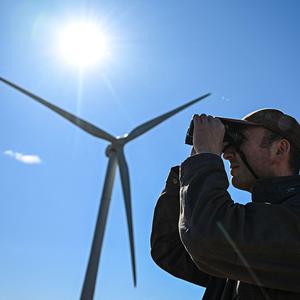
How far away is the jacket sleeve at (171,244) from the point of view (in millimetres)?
4504

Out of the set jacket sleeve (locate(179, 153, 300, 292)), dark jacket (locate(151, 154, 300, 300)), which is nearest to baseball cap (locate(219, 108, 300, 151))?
dark jacket (locate(151, 154, 300, 300))

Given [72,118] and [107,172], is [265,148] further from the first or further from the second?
[72,118]

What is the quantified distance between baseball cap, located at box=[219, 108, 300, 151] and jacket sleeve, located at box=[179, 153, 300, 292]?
3.87 ft

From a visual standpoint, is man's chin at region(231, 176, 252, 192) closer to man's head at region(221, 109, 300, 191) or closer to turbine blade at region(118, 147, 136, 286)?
man's head at region(221, 109, 300, 191)

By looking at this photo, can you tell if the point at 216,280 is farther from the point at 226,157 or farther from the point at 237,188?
the point at 226,157

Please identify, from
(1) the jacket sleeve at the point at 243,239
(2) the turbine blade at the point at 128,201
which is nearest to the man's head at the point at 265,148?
(1) the jacket sleeve at the point at 243,239

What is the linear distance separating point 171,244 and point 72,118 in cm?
1332

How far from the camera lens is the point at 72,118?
1725cm

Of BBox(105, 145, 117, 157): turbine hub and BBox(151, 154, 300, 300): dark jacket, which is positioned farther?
BBox(105, 145, 117, 157): turbine hub

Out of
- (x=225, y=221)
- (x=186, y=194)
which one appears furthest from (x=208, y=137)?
(x=225, y=221)

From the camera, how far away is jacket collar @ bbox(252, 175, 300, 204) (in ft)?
11.5

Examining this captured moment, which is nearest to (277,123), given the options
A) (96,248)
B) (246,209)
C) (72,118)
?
(246,209)

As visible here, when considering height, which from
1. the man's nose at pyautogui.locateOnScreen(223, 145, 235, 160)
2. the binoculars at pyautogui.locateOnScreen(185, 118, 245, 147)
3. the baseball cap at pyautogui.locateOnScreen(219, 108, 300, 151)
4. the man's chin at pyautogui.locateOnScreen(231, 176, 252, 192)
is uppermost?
the baseball cap at pyautogui.locateOnScreen(219, 108, 300, 151)

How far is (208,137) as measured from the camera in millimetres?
3619
